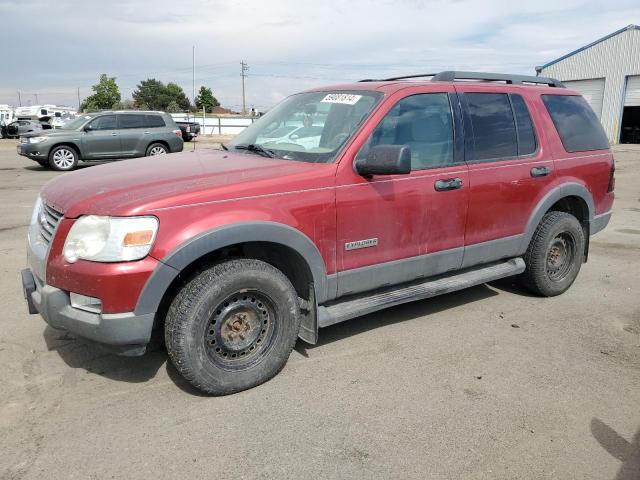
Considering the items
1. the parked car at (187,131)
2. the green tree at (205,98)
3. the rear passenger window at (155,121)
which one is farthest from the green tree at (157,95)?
the rear passenger window at (155,121)

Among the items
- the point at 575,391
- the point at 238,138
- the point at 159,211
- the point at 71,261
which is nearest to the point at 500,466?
the point at 575,391

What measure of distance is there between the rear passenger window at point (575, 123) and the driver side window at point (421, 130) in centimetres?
136

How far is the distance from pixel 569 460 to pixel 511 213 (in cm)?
230

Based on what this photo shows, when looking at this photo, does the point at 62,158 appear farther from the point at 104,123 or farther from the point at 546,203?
the point at 546,203

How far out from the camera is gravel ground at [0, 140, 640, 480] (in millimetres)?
2709

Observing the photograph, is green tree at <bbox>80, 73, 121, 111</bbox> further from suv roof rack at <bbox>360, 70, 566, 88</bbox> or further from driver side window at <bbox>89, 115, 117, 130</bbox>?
suv roof rack at <bbox>360, 70, 566, 88</bbox>

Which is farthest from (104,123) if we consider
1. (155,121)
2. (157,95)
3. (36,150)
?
(157,95)

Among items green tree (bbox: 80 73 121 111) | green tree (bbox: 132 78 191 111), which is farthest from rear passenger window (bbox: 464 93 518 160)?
green tree (bbox: 132 78 191 111)

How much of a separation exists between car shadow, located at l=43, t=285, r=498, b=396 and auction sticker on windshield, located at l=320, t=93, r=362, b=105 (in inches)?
69.5

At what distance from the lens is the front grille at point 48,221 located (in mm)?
3201

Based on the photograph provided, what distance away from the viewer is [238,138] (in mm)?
4602

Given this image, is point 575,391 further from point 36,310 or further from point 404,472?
point 36,310

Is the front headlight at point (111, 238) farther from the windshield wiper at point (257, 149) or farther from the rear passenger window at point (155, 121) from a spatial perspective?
the rear passenger window at point (155, 121)

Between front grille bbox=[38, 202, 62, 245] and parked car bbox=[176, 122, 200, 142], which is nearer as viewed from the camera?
front grille bbox=[38, 202, 62, 245]
